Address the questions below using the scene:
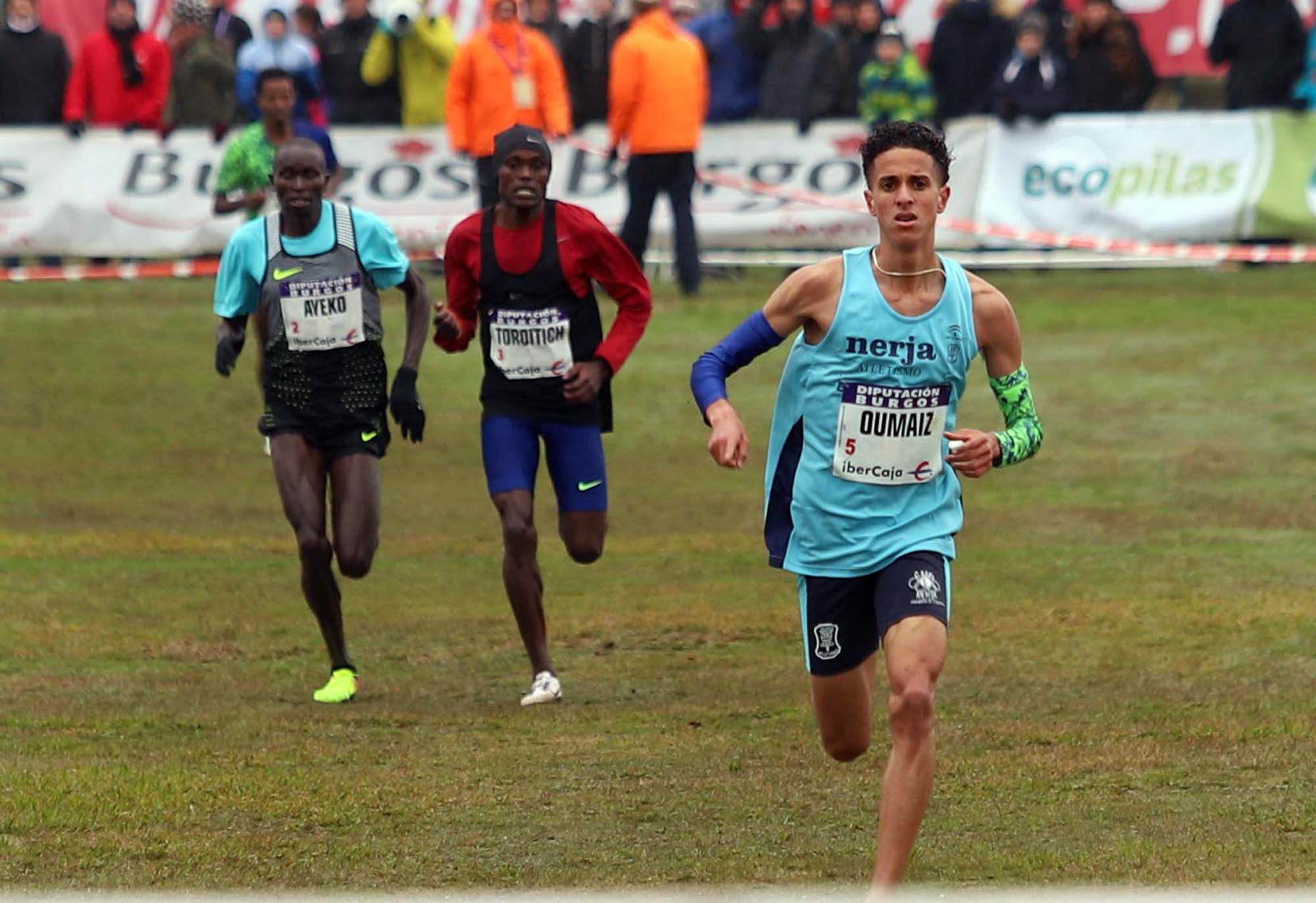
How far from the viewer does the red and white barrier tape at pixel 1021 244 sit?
2141 cm

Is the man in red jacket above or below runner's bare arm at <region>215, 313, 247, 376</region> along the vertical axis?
below

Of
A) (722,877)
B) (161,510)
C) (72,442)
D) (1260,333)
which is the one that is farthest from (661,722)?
(1260,333)

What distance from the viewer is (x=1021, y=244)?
21.5 m

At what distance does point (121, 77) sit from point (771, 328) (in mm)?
16166

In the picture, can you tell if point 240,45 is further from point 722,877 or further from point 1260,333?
point 722,877

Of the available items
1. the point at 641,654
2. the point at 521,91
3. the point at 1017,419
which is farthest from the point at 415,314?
the point at 521,91

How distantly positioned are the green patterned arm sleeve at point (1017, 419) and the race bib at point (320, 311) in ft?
11.5

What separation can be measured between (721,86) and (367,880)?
625 inches

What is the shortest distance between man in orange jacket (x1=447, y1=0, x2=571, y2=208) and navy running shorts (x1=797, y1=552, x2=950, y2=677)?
40.4 feet

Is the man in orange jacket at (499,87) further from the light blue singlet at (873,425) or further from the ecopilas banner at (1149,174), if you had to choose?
the light blue singlet at (873,425)

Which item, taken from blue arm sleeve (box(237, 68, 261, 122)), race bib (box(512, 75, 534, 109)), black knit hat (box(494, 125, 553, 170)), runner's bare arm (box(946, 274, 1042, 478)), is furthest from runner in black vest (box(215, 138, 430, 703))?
blue arm sleeve (box(237, 68, 261, 122))

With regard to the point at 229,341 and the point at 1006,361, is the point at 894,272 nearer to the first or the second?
the point at 1006,361

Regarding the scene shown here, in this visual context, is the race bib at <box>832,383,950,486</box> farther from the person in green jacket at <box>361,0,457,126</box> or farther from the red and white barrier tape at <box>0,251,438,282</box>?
the red and white barrier tape at <box>0,251,438,282</box>

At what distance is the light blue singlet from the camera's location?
684cm
